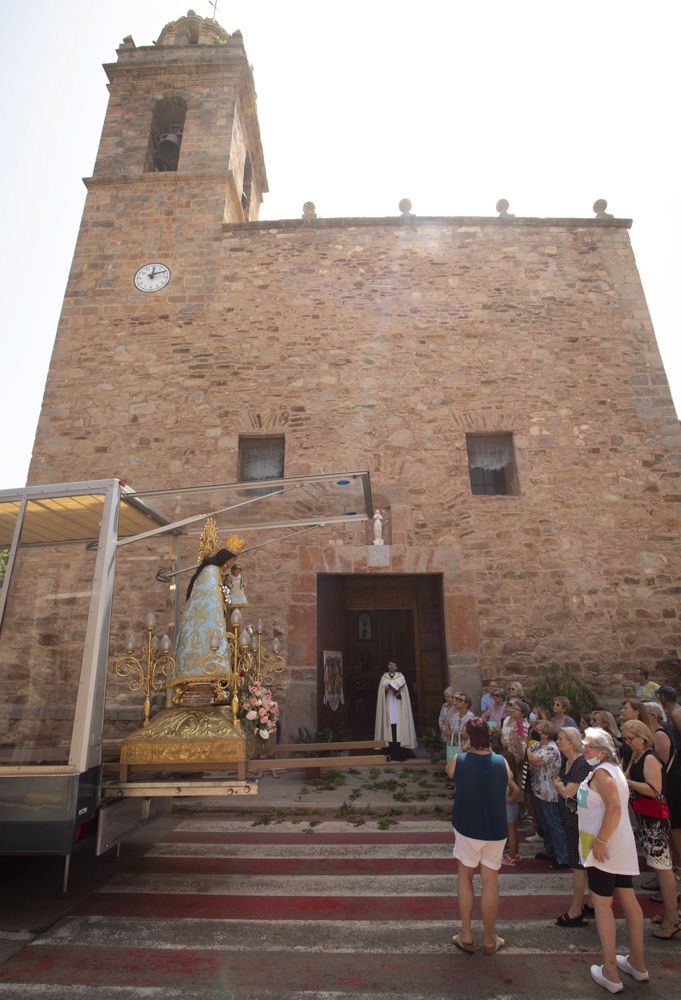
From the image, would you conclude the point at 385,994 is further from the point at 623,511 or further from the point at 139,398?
the point at 139,398

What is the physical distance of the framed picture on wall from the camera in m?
10.4

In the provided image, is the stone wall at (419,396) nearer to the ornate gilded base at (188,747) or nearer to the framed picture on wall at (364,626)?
the framed picture on wall at (364,626)

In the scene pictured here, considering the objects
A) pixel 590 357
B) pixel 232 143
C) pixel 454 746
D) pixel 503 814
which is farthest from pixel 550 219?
pixel 503 814

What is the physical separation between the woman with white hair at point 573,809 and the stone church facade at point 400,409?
4246 mm

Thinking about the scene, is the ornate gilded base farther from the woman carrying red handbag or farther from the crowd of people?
the woman carrying red handbag

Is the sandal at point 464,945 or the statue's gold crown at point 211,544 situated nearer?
the sandal at point 464,945

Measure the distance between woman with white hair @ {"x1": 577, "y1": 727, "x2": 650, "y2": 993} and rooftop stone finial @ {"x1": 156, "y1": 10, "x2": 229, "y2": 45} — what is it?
16.5 meters

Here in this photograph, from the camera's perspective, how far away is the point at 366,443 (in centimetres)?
933

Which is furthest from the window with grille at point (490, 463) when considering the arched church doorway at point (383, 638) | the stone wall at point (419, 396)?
the arched church doorway at point (383, 638)

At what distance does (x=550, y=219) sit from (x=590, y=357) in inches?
119

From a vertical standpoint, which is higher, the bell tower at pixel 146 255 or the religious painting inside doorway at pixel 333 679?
the bell tower at pixel 146 255

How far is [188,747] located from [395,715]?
191 inches

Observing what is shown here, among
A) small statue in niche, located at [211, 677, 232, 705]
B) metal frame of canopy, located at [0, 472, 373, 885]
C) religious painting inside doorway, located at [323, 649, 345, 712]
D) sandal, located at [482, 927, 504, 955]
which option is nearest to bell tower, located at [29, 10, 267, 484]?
religious painting inside doorway, located at [323, 649, 345, 712]

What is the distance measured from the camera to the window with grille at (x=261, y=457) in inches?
372
